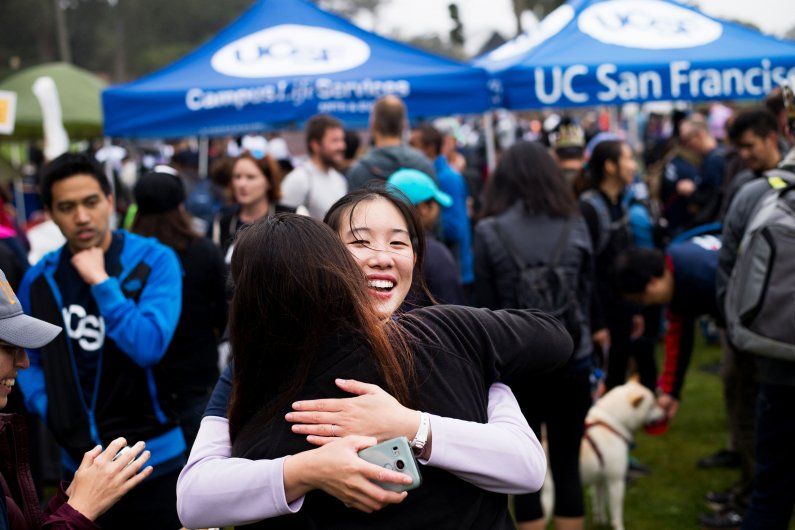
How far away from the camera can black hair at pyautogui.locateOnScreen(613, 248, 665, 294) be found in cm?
418

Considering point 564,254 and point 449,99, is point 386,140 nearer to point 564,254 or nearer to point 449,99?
point 449,99

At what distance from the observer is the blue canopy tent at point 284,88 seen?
635 centimetres

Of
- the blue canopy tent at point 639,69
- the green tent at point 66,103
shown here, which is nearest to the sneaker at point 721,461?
the blue canopy tent at point 639,69

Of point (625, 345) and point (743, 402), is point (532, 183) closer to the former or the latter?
point (743, 402)

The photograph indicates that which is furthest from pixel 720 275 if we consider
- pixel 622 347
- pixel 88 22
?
pixel 88 22

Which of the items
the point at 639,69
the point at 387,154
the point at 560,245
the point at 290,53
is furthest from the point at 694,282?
the point at 290,53

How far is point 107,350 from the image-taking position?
3.06m

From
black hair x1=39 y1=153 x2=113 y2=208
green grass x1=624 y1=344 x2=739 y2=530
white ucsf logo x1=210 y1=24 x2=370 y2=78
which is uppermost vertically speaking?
white ucsf logo x1=210 y1=24 x2=370 y2=78

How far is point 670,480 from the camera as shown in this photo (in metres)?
5.55

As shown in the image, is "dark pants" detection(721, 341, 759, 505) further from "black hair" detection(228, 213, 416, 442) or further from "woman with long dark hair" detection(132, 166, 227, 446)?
"black hair" detection(228, 213, 416, 442)

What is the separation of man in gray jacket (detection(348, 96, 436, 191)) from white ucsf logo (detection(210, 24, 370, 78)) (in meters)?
1.34

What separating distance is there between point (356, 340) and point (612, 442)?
3462mm

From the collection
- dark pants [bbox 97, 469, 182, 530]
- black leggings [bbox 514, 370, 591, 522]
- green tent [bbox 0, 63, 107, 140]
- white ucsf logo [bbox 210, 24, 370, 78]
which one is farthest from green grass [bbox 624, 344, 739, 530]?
green tent [bbox 0, 63, 107, 140]

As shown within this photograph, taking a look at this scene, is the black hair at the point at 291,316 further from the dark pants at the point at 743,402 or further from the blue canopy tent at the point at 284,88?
the blue canopy tent at the point at 284,88
